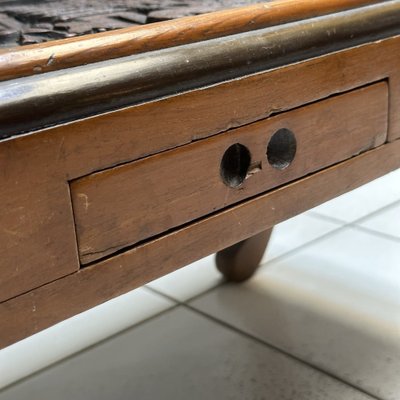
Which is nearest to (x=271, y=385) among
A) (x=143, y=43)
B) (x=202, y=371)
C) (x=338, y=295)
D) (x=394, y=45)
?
(x=202, y=371)

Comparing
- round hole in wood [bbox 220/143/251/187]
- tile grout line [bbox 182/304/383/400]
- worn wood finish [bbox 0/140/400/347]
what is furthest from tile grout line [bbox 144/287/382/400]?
round hole in wood [bbox 220/143/251/187]

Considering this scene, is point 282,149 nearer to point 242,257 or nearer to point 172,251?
point 172,251

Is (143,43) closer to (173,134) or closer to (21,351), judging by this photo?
(173,134)

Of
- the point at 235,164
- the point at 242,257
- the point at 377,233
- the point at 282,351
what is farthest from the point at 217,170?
the point at 377,233

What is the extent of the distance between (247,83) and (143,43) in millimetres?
95

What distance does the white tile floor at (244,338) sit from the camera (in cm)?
98

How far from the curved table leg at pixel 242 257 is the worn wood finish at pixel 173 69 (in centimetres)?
58

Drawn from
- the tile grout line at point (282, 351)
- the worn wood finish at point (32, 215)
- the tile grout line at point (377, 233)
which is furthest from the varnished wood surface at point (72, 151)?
the tile grout line at point (377, 233)

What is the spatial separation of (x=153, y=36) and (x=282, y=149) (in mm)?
175

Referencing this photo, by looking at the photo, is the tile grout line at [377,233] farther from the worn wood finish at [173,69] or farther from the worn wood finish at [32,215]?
the worn wood finish at [32,215]

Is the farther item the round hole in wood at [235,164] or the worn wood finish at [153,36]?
the round hole in wood at [235,164]

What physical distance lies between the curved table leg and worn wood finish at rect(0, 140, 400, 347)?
0.49 m

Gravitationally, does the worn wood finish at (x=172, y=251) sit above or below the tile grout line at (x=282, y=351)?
above

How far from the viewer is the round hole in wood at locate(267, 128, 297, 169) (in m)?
0.64
